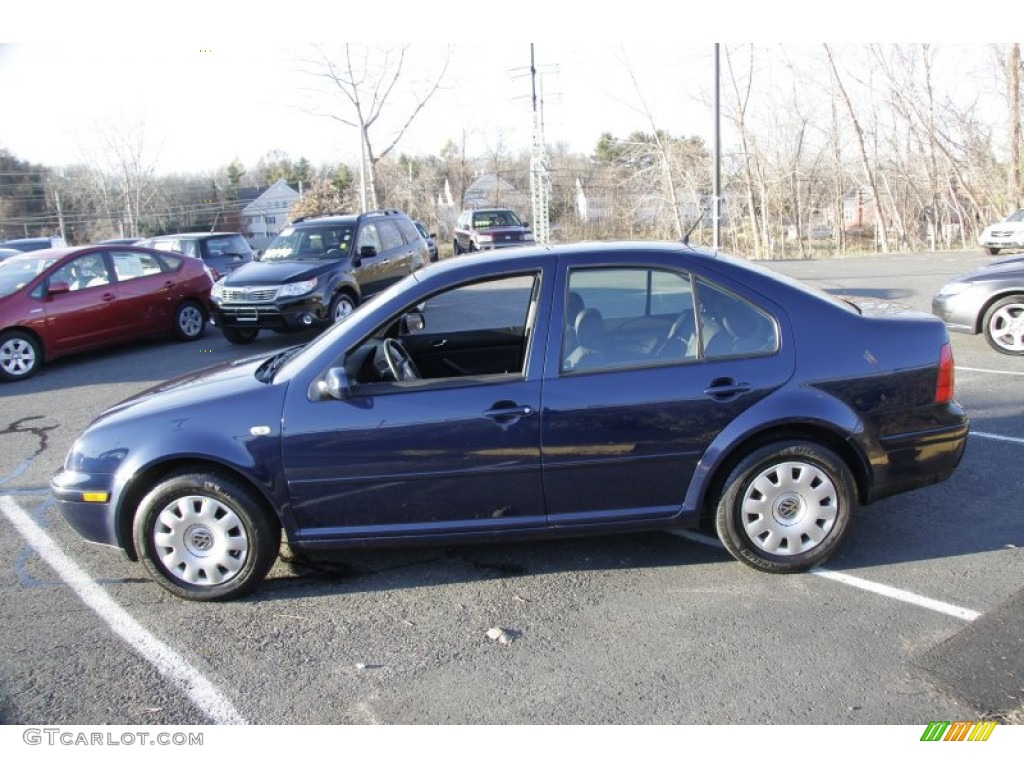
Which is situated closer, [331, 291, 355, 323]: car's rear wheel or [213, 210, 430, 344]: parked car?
[213, 210, 430, 344]: parked car

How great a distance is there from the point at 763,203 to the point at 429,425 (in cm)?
3502

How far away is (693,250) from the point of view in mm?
3879

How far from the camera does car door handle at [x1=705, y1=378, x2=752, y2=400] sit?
354cm

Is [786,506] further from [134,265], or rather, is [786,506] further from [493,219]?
[493,219]

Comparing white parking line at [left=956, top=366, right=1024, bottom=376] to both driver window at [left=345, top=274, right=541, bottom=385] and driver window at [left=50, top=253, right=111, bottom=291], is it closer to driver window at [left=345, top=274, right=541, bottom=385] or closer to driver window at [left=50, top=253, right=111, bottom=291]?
driver window at [left=345, top=274, right=541, bottom=385]

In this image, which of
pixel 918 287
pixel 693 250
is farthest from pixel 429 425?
pixel 918 287

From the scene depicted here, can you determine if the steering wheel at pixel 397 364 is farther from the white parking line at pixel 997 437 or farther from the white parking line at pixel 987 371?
the white parking line at pixel 987 371

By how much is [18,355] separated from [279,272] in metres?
3.32

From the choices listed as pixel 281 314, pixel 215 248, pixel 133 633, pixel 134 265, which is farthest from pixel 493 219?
pixel 133 633

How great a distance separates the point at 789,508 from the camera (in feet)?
12.0

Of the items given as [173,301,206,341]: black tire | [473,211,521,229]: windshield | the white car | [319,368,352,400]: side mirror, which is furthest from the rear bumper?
the white car

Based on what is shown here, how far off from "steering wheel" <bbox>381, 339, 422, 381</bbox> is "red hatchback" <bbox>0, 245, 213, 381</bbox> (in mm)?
7402

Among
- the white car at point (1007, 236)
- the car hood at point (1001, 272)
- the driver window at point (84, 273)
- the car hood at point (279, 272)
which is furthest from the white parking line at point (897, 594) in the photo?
the white car at point (1007, 236)
